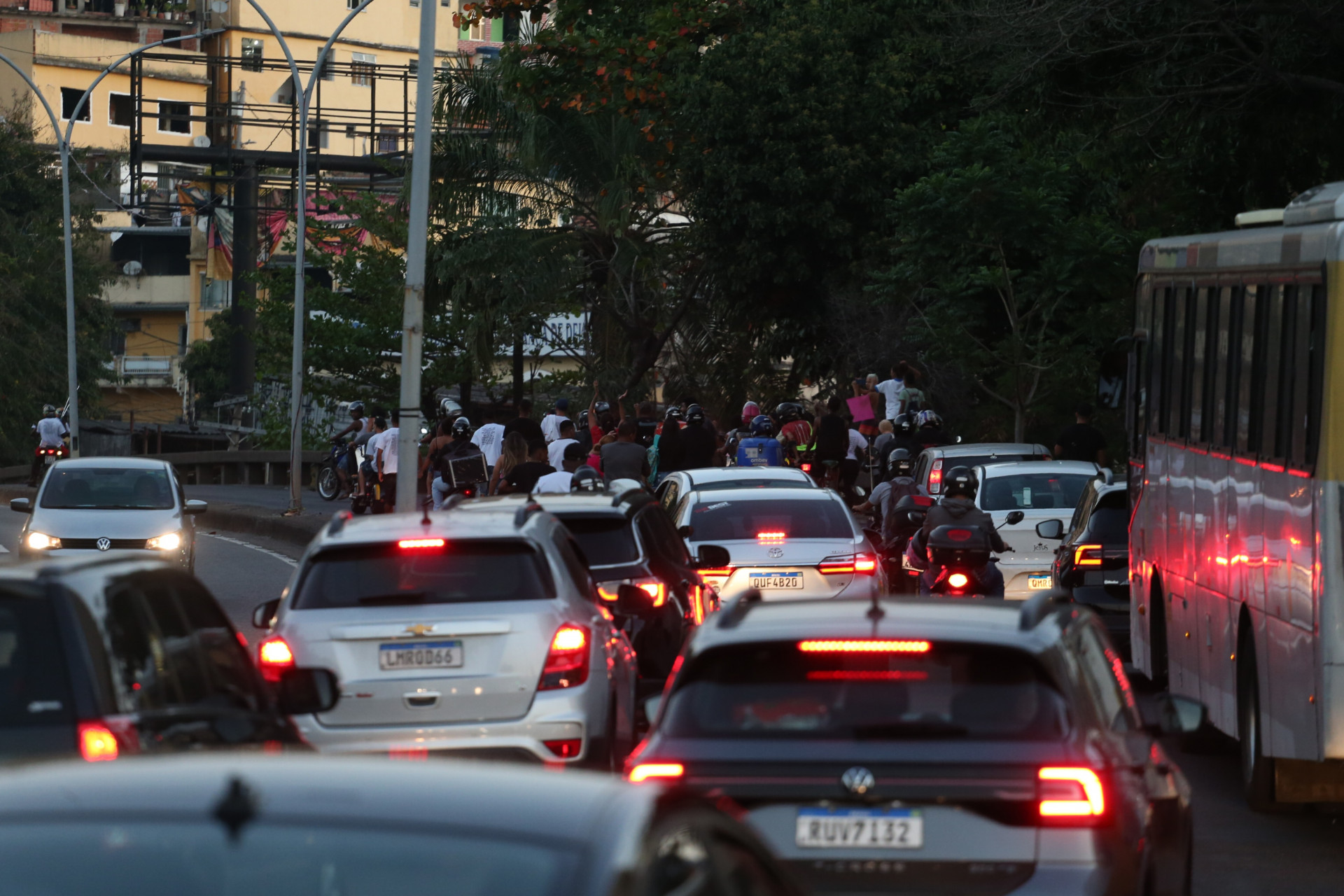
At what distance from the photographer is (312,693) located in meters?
7.99

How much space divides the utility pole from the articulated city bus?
812 centimetres

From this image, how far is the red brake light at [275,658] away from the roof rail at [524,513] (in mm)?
1177

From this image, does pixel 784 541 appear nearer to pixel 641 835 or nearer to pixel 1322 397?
pixel 1322 397

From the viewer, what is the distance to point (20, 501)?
22.8 m

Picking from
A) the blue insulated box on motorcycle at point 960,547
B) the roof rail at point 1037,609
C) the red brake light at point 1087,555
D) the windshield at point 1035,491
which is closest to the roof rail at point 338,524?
the roof rail at point 1037,609

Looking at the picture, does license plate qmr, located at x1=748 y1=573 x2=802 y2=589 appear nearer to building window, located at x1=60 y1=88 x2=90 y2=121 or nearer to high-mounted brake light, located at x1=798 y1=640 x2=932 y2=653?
high-mounted brake light, located at x1=798 y1=640 x2=932 y2=653

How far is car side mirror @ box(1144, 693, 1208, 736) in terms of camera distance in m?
7.30

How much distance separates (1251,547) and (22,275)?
5787 centimetres

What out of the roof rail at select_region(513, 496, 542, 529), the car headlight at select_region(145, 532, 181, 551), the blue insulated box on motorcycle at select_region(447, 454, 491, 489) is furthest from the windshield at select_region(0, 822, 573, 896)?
the blue insulated box on motorcycle at select_region(447, 454, 491, 489)

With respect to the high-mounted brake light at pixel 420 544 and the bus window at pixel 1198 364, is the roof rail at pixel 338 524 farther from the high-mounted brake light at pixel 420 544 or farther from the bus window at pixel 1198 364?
the bus window at pixel 1198 364

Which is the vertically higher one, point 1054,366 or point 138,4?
point 138,4

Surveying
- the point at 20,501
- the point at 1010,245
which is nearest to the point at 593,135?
the point at 1010,245

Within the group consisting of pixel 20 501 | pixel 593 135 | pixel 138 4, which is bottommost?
pixel 20 501

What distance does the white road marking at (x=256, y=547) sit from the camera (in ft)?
97.8
